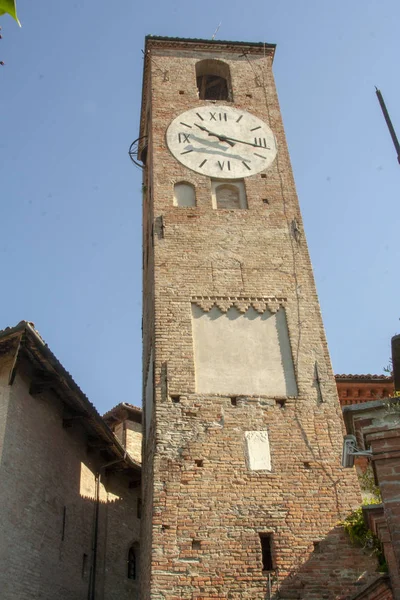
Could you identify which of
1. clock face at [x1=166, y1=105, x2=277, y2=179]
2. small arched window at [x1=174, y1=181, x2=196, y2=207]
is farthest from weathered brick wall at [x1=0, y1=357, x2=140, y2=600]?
clock face at [x1=166, y1=105, x2=277, y2=179]

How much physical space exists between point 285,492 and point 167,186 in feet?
25.0

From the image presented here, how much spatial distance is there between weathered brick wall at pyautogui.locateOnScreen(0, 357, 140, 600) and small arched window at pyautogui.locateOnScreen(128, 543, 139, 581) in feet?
0.83

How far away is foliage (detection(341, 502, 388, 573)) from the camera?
34.8 feet

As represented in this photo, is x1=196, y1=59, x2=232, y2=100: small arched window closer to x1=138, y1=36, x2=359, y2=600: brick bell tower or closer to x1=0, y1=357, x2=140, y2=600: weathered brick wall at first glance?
x1=138, y1=36, x2=359, y2=600: brick bell tower

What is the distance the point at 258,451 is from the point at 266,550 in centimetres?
166

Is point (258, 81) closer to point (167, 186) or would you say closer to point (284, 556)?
point (167, 186)

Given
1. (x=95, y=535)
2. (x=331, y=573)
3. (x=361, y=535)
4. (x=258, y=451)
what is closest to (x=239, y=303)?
(x=258, y=451)

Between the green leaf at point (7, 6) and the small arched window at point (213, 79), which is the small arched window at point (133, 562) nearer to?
the small arched window at point (213, 79)

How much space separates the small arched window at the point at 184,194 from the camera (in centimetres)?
A: 1580

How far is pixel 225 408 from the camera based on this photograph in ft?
40.4

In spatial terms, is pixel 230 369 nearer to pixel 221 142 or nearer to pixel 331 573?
pixel 331 573

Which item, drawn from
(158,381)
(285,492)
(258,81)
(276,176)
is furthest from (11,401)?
(258,81)

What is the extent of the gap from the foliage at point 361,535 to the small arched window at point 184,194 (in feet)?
25.5

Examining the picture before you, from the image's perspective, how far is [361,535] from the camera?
10.9 m
